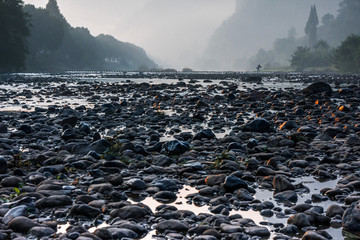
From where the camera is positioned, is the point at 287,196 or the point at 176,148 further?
the point at 176,148

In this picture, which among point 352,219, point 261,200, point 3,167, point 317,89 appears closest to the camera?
point 352,219

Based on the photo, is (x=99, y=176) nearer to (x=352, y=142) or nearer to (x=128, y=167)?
(x=128, y=167)

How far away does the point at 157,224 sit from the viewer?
3.89 metres

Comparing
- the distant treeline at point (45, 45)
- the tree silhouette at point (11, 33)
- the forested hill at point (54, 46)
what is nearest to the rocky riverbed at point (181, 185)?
the tree silhouette at point (11, 33)

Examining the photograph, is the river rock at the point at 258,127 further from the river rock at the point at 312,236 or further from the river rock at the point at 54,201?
the river rock at the point at 312,236

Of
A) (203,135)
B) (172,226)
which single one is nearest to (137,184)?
(172,226)

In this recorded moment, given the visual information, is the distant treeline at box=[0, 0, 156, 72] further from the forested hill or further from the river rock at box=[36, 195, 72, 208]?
the river rock at box=[36, 195, 72, 208]

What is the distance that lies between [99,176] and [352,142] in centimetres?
508

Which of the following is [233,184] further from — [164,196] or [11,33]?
[11,33]

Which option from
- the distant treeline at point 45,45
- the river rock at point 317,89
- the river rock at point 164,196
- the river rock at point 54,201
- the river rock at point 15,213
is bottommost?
the river rock at point 164,196

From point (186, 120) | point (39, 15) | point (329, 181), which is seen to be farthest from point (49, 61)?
point (329, 181)

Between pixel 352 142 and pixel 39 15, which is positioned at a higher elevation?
pixel 39 15

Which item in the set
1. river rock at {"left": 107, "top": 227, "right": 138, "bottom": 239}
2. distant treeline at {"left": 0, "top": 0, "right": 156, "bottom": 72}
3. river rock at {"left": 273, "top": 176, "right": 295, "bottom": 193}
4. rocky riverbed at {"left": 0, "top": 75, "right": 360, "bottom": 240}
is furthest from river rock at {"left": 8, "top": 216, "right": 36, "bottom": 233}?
distant treeline at {"left": 0, "top": 0, "right": 156, "bottom": 72}

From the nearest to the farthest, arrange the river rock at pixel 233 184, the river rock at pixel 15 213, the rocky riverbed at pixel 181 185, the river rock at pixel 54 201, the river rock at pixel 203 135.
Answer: the rocky riverbed at pixel 181 185 < the river rock at pixel 15 213 < the river rock at pixel 54 201 < the river rock at pixel 233 184 < the river rock at pixel 203 135
